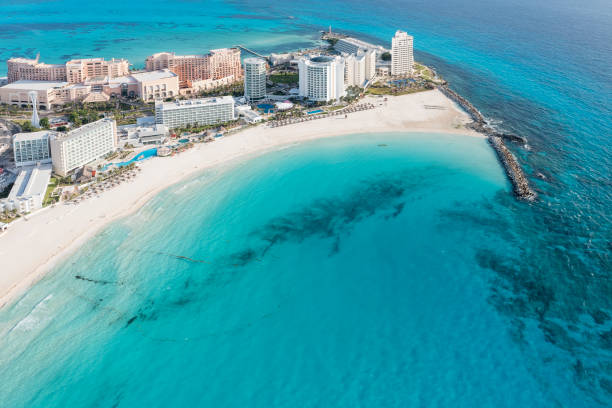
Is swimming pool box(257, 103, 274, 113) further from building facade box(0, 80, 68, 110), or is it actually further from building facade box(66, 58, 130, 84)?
building facade box(0, 80, 68, 110)

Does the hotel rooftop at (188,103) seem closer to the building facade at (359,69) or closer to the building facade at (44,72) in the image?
the building facade at (359,69)

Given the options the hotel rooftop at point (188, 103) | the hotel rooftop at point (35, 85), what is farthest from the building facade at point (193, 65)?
the hotel rooftop at point (188, 103)

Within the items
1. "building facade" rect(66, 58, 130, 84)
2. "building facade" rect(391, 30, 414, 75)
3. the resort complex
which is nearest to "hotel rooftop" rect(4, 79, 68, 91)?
the resort complex

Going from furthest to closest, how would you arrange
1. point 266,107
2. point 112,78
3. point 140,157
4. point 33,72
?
point 112,78, point 33,72, point 266,107, point 140,157

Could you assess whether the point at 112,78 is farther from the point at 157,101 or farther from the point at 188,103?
the point at 188,103

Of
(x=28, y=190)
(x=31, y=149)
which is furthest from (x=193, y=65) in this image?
(x=28, y=190)

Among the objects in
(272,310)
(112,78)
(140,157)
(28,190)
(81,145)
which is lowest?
(272,310)

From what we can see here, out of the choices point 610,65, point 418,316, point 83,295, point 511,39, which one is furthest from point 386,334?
point 511,39
